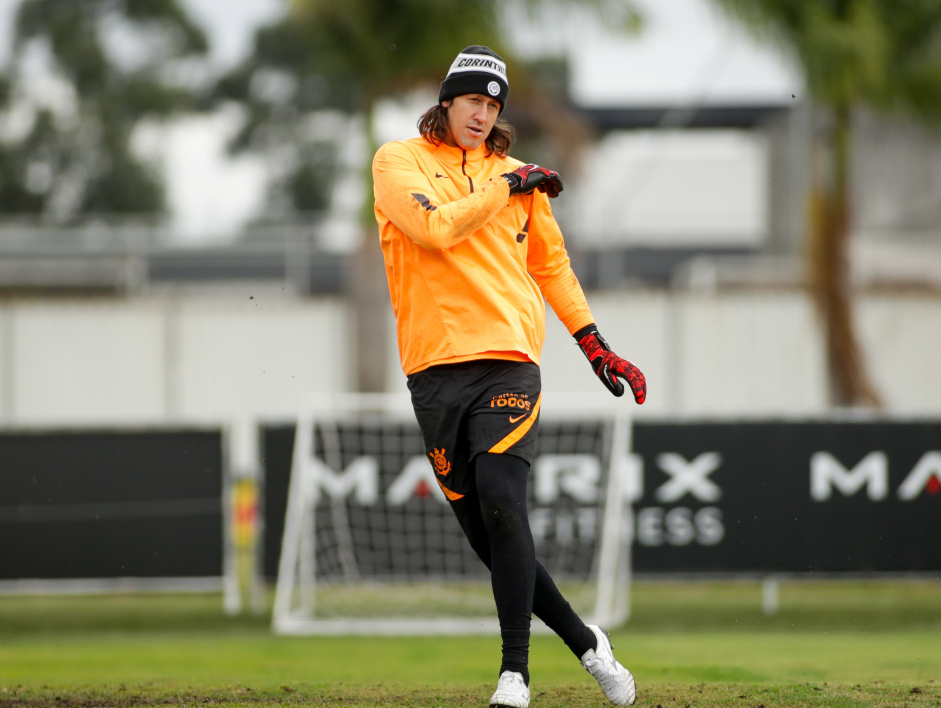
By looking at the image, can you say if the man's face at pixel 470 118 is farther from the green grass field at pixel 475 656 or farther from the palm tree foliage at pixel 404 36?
the palm tree foliage at pixel 404 36

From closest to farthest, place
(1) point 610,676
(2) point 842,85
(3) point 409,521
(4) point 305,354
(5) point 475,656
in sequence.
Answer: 1. (1) point 610,676
2. (5) point 475,656
3. (3) point 409,521
4. (2) point 842,85
5. (4) point 305,354

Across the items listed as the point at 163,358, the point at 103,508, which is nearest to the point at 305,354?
the point at 163,358

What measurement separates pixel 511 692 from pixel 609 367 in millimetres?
1119

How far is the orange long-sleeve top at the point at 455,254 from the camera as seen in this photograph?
144 inches

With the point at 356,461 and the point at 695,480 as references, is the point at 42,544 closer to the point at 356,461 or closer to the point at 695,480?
the point at 356,461

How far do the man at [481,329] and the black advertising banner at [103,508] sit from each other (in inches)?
203

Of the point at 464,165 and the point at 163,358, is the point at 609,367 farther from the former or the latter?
the point at 163,358

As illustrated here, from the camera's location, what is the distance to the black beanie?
12.6 ft

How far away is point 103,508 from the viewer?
8.53 m

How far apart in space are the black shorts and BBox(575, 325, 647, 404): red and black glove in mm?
263

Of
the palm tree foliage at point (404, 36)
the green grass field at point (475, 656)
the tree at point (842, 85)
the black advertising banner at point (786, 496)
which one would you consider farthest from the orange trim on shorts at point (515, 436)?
the tree at point (842, 85)

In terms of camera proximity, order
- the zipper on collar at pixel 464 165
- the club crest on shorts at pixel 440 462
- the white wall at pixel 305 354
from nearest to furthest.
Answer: the club crest on shorts at pixel 440 462
the zipper on collar at pixel 464 165
the white wall at pixel 305 354

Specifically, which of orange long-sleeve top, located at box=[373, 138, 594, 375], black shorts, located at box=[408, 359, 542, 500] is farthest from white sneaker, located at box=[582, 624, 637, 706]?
orange long-sleeve top, located at box=[373, 138, 594, 375]

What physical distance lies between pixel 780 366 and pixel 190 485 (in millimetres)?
8388
